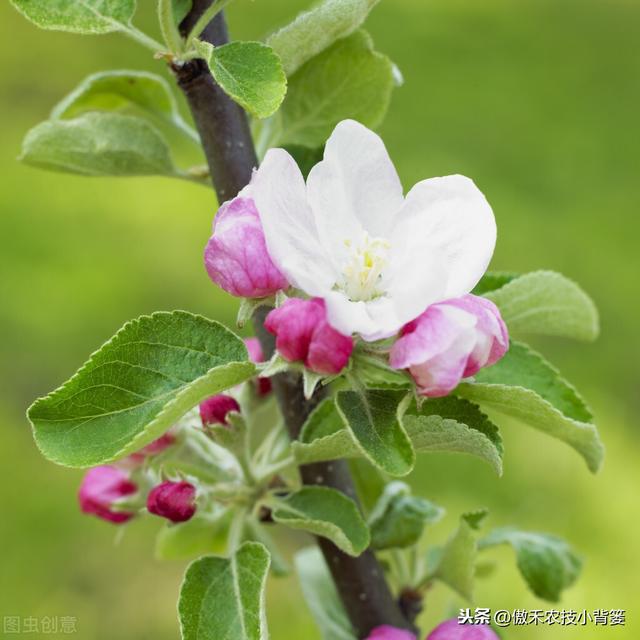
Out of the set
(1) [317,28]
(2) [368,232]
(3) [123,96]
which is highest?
(3) [123,96]

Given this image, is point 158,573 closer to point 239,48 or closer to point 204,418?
point 204,418

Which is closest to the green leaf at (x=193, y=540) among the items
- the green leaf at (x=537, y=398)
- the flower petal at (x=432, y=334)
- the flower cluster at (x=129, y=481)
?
the flower cluster at (x=129, y=481)

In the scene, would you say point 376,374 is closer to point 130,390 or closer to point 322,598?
point 130,390

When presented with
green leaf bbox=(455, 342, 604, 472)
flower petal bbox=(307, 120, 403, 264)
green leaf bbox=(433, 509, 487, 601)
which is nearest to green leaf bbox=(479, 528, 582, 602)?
green leaf bbox=(433, 509, 487, 601)

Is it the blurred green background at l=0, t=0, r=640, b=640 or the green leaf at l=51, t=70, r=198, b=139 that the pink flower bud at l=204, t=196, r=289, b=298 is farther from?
the blurred green background at l=0, t=0, r=640, b=640

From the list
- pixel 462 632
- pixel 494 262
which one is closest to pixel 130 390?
pixel 462 632

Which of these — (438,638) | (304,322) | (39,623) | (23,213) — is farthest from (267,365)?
(23,213)
